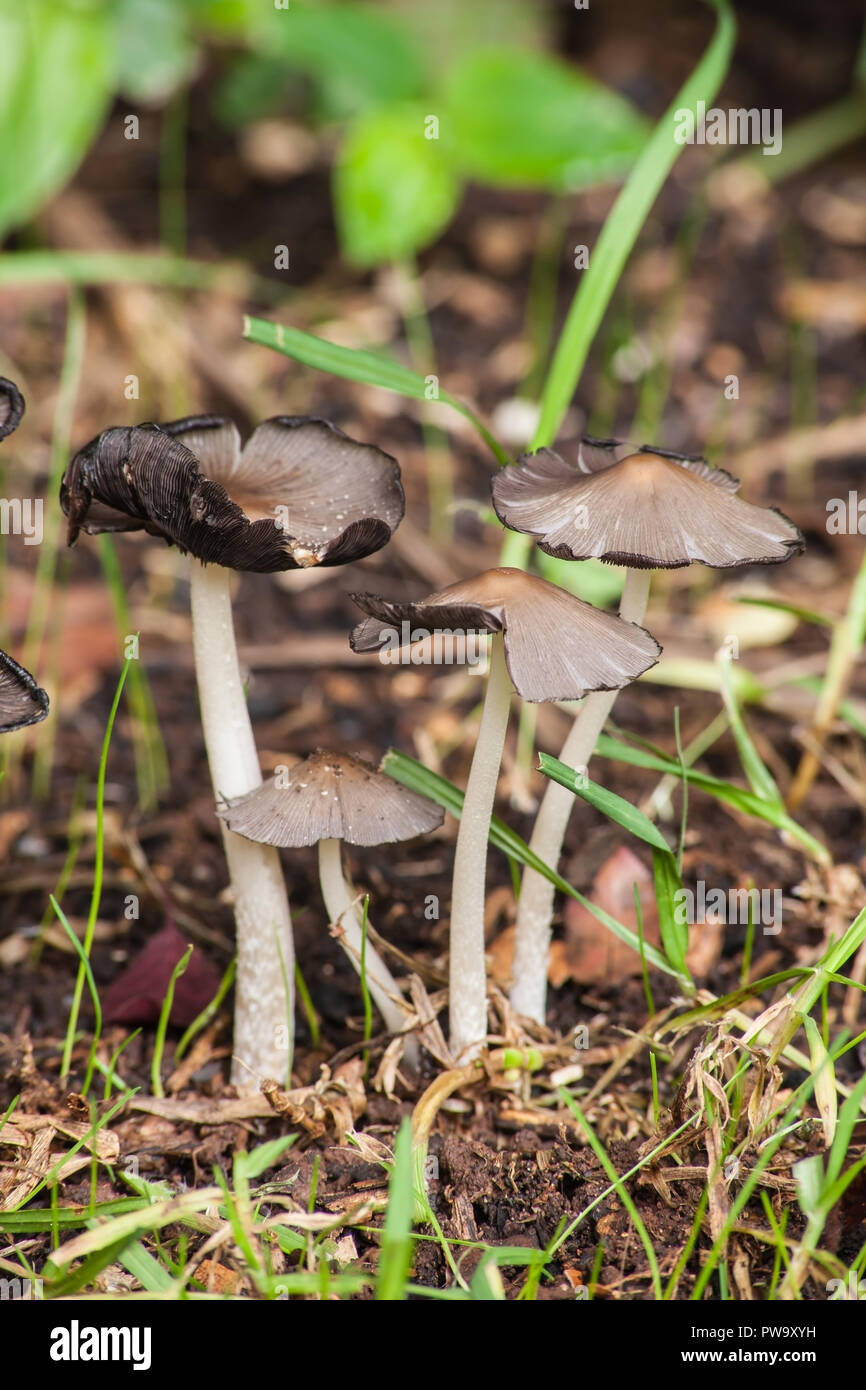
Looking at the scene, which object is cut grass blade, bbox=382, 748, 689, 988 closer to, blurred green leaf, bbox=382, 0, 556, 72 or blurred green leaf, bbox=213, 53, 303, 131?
blurred green leaf, bbox=213, 53, 303, 131

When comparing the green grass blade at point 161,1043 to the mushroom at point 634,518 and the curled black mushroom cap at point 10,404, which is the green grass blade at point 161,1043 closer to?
the mushroom at point 634,518

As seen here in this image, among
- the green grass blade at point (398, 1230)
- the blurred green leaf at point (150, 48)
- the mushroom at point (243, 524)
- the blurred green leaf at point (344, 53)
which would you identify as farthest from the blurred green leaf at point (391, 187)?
the green grass blade at point (398, 1230)

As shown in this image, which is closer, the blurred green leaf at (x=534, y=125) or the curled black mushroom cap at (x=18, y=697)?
the curled black mushroom cap at (x=18, y=697)

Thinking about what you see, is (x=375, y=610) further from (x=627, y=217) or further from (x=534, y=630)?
(x=627, y=217)

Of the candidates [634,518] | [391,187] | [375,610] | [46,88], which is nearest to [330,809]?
[375,610]

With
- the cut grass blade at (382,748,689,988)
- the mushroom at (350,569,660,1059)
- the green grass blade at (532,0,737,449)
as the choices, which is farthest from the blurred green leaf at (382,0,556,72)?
the mushroom at (350,569,660,1059)

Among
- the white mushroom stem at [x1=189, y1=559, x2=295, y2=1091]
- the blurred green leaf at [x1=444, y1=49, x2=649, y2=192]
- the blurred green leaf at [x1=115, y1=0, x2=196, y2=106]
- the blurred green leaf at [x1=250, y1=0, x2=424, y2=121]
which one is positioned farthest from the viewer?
the blurred green leaf at [x1=250, y1=0, x2=424, y2=121]
